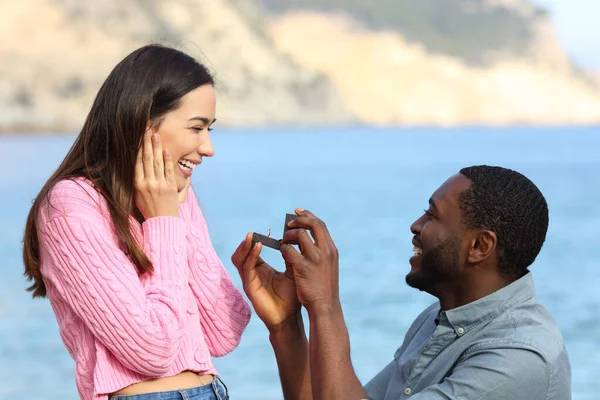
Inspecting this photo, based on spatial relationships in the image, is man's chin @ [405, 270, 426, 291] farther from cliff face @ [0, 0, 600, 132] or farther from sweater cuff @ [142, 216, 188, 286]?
cliff face @ [0, 0, 600, 132]

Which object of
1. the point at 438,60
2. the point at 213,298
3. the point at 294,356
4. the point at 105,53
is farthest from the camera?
the point at 438,60

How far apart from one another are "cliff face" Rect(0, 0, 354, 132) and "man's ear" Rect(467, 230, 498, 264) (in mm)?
49889

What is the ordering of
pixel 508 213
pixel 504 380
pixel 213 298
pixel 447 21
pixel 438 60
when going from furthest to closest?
pixel 447 21 → pixel 438 60 → pixel 213 298 → pixel 508 213 → pixel 504 380

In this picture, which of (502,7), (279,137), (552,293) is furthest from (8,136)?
(502,7)

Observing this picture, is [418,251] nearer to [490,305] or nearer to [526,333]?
[490,305]

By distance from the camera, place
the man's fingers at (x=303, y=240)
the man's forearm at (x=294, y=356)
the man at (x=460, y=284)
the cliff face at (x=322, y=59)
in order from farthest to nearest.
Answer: the cliff face at (x=322, y=59) → the man's forearm at (x=294, y=356) → the man's fingers at (x=303, y=240) → the man at (x=460, y=284)

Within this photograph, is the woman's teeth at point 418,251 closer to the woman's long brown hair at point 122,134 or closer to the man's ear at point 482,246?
the man's ear at point 482,246

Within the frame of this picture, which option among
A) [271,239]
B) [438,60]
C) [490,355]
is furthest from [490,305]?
[438,60]

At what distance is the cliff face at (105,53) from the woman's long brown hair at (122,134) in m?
49.7

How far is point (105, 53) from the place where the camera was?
216ft

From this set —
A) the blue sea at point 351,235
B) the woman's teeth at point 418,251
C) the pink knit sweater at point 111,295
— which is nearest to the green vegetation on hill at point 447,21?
the blue sea at point 351,235

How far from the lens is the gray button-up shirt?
2586 millimetres

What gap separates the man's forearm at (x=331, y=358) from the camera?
108 inches

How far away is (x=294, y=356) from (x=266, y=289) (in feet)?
0.72
